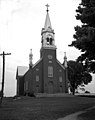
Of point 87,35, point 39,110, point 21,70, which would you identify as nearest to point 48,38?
point 21,70

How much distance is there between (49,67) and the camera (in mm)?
58375

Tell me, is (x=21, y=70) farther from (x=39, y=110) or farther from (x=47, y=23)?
(x=39, y=110)

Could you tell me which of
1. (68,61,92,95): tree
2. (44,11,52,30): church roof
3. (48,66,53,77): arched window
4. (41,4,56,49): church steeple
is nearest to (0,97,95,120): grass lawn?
(48,66,53,77): arched window

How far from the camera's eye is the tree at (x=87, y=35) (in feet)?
57.1

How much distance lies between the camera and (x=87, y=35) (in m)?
17.9

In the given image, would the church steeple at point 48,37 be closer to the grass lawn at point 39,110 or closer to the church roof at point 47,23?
the church roof at point 47,23

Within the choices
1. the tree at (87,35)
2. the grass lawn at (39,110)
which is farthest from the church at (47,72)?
the tree at (87,35)

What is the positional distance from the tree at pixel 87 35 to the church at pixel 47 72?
120 feet

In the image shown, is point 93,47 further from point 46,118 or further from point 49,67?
point 49,67

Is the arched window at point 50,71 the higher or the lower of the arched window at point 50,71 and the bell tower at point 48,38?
the lower

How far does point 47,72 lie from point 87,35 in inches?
1586

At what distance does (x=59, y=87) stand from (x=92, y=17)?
41422 mm

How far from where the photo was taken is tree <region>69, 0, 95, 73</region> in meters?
17.4

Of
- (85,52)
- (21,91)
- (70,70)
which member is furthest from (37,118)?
(70,70)
